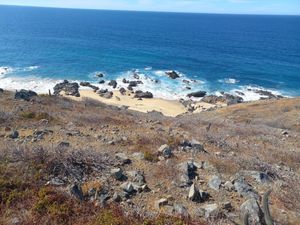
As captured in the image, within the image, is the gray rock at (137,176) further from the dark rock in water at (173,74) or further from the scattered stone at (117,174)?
the dark rock in water at (173,74)

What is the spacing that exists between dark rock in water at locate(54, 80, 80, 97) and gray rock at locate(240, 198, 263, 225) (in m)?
53.1

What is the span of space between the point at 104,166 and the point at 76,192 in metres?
2.23

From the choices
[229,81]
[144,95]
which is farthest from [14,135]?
[229,81]

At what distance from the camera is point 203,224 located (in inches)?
380

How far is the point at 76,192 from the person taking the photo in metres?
10.6

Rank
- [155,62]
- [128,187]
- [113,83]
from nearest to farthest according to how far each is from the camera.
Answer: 1. [128,187]
2. [113,83]
3. [155,62]

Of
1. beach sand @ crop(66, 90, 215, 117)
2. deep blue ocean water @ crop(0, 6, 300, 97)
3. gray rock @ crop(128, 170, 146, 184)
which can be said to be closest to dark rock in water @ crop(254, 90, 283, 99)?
deep blue ocean water @ crop(0, 6, 300, 97)

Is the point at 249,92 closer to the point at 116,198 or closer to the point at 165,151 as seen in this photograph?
the point at 165,151

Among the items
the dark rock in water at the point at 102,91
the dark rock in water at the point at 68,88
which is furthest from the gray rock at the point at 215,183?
the dark rock in water at the point at 102,91

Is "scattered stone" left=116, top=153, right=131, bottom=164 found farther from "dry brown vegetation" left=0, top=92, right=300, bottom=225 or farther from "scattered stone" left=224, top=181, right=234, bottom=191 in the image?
"scattered stone" left=224, top=181, right=234, bottom=191

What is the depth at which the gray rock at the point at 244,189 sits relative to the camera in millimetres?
12250

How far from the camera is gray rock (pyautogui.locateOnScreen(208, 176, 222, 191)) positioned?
12461 mm

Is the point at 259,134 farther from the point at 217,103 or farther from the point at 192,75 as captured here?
the point at 192,75

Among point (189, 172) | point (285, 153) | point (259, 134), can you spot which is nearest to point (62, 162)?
point (189, 172)
